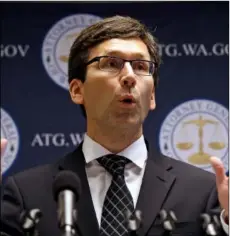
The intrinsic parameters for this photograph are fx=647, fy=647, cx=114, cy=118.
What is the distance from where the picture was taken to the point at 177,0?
2102mm

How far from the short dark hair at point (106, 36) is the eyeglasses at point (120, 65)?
0.05 m

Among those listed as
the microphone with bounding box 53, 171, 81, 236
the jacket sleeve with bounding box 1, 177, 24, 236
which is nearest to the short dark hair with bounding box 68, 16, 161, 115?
the jacket sleeve with bounding box 1, 177, 24, 236

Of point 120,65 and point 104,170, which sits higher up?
point 120,65

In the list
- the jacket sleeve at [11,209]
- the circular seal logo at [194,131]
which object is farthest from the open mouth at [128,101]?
the circular seal logo at [194,131]

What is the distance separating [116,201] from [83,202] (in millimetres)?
60

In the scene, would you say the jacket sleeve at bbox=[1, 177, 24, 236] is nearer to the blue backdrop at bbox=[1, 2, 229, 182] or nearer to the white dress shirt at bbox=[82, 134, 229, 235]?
the white dress shirt at bbox=[82, 134, 229, 235]

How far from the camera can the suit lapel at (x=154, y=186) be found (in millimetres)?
1154

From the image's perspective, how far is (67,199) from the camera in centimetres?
82

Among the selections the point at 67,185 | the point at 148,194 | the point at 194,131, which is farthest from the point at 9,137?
the point at 67,185

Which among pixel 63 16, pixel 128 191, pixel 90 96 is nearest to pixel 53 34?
pixel 63 16

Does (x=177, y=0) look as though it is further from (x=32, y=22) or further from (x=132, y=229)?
(x=132, y=229)

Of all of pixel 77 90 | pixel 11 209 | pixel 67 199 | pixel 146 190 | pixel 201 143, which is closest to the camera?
pixel 67 199

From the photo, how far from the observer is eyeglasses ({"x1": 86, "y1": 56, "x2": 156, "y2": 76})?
1.22 meters

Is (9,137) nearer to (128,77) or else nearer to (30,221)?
(128,77)
